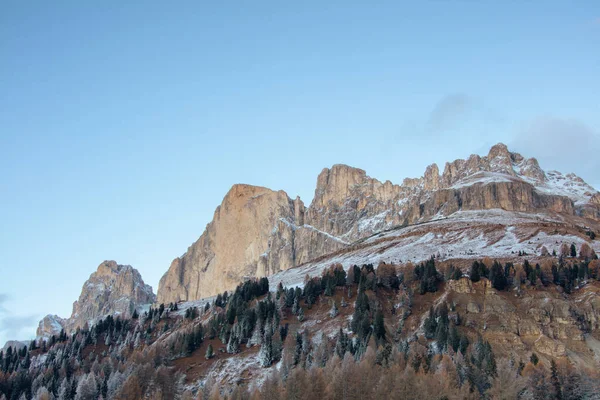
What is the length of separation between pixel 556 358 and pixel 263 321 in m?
68.8

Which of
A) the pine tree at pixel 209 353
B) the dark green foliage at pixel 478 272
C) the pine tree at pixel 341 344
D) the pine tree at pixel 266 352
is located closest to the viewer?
the pine tree at pixel 341 344

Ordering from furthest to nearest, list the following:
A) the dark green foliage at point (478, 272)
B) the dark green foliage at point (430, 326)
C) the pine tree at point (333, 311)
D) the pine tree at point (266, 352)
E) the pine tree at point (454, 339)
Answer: the pine tree at point (333, 311) < the dark green foliage at point (478, 272) < the pine tree at point (266, 352) < the dark green foliage at point (430, 326) < the pine tree at point (454, 339)

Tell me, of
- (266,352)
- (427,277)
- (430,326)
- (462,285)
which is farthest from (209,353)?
(462,285)

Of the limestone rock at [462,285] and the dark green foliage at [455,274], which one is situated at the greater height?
the dark green foliage at [455,274]

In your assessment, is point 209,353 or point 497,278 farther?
point 497,278

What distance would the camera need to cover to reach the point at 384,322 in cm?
13588

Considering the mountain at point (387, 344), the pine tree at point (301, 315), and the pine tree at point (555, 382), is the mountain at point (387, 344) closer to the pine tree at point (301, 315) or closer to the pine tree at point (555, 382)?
the pine tree at point (555, 382)

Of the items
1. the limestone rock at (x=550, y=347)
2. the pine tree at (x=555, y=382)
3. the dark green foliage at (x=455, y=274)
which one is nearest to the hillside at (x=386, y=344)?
the limestone rock at (x=550, y=347)

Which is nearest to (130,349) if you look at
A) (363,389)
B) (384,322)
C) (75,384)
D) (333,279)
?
(75,384)

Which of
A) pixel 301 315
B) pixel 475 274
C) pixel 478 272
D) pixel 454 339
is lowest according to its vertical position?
pixel 454 339

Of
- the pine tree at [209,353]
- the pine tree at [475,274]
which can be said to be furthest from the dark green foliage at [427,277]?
the pine tree at [209,353]

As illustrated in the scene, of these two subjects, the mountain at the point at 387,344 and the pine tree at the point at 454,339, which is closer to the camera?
the mountain at the point at 387,344

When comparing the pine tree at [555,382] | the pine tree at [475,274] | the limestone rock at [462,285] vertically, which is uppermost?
the pine tree at [475,274]

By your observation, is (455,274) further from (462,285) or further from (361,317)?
(361,317)
